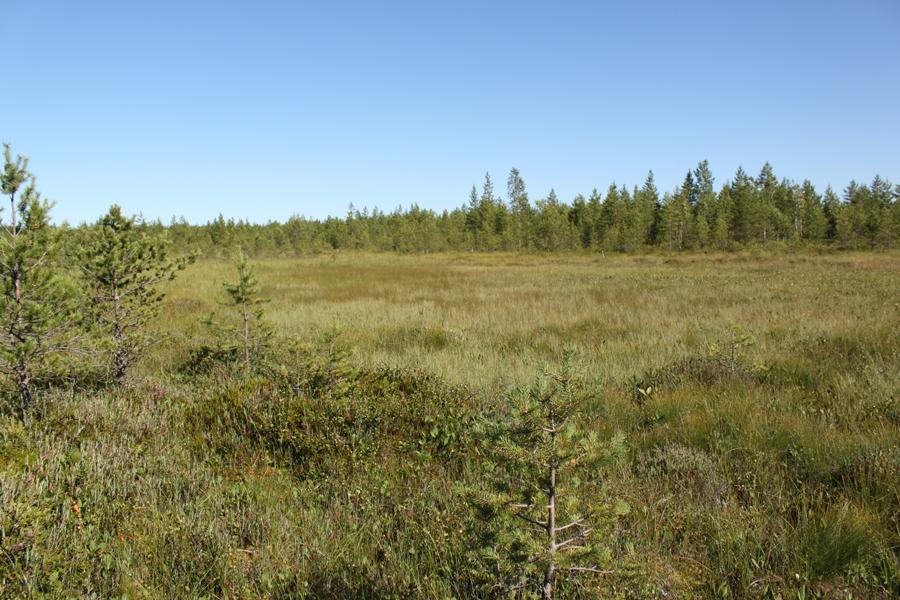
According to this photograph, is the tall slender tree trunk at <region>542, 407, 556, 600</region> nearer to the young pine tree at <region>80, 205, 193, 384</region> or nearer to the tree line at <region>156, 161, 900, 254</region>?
the young pine tree at <region>80, 205, 193, 384</region>

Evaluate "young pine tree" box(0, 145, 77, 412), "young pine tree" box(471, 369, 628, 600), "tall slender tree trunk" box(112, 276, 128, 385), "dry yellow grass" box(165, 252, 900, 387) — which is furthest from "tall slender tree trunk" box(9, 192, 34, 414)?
"young pine tree" box(471, 369, 628, 600)

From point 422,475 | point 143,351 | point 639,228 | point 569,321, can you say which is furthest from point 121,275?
point 639,228

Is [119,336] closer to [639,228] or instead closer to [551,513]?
[551,513]

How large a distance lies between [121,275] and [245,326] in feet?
5.33

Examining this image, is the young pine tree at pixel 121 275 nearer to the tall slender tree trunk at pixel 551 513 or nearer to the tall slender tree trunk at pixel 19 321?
the tall slender tree trunk at pixel 19 321

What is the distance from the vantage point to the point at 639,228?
2422 inches

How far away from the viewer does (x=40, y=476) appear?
321 centimetres

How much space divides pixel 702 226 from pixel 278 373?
62249 millimetres

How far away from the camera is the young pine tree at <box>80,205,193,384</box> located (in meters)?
5.57

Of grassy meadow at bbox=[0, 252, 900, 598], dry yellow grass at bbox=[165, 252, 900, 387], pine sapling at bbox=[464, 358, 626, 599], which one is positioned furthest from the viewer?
dry yellow grass at bbox=[165, 252, 900, 387]

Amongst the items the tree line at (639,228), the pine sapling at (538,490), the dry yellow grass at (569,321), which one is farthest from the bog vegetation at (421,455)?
the tree line at (639,228)

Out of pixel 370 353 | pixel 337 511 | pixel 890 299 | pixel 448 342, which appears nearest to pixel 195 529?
pixel 337 511

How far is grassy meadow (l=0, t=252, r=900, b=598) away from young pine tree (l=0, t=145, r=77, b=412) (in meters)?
0.63

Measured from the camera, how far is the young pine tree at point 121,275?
5566 millimetres
